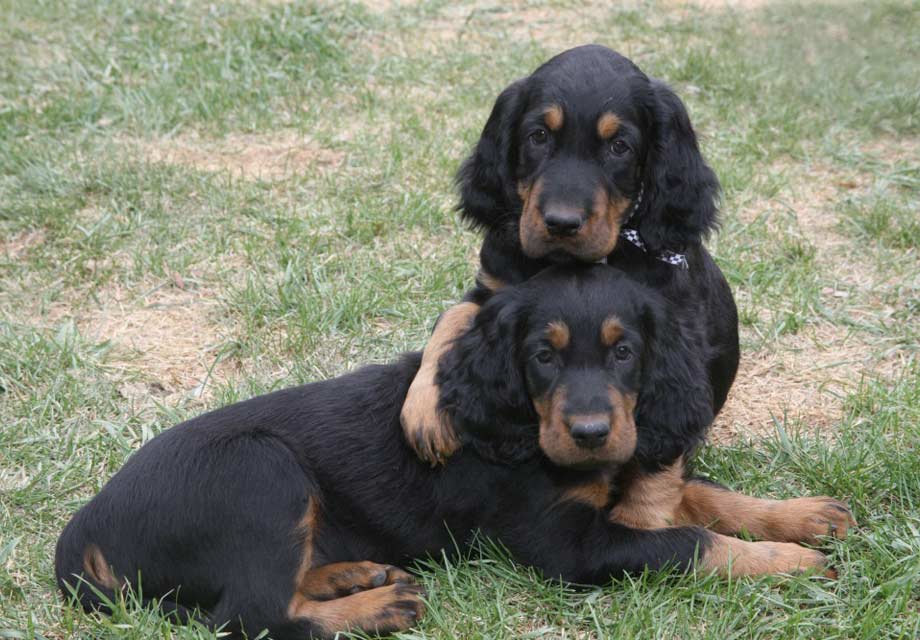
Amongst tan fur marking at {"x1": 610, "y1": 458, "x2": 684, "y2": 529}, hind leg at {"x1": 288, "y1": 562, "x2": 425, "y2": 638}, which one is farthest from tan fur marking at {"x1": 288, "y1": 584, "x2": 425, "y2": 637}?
tan fur marking at {"x1": 610, "y1": 458, "x2": 684, "y2": 529}

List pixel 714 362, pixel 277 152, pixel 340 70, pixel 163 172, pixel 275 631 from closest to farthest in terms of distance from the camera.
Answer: pixel 275 631 < pixel 714 362 < pixel 163 172 < pixel 277 152 < pixel 340 70

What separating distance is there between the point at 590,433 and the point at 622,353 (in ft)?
1.17

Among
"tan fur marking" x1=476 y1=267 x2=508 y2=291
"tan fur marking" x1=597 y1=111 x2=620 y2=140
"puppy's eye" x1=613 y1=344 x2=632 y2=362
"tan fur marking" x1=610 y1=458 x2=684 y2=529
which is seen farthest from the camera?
"tan fur marking" x1=476 y1=267 x2=508 y2=291

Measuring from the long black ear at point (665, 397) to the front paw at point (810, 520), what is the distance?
39cm

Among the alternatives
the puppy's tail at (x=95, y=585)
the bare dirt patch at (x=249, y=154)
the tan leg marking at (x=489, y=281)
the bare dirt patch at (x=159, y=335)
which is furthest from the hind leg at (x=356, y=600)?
the bare dirt patch at (x=249, y=154)

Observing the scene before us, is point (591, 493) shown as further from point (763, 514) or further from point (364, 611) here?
point (364, 611)

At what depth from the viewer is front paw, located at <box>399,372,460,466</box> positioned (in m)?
3.47

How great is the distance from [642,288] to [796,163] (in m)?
3.50

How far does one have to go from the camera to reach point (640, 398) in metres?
3.45

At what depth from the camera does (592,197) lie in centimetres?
358

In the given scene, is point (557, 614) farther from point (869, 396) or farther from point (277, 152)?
point (277, 152)

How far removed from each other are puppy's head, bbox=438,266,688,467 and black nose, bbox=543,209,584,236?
0.13m

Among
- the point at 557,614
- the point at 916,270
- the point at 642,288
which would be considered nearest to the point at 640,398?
the point at 642,288

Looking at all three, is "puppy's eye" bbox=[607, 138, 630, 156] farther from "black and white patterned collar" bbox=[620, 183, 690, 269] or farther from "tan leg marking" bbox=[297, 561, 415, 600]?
"tan leg marking" bbox=[297, 561, 415, 600]
